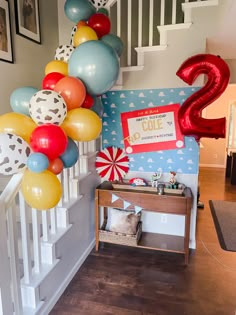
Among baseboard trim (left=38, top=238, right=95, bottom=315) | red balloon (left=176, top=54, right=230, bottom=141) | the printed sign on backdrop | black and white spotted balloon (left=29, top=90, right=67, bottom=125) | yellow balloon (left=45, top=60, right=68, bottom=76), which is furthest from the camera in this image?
the printed sign on backdrop

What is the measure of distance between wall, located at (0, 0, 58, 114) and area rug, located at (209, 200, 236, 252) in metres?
2.77

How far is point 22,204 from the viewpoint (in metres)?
1.54

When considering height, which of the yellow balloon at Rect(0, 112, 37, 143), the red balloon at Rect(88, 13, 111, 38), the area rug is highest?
the red balloon at Rect(88, 13, 111, 38)

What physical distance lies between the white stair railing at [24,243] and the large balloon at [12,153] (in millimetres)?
181

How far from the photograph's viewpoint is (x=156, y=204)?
258 cm

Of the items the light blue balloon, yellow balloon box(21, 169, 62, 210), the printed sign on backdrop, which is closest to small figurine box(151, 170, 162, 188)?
the printed sign on backdrop

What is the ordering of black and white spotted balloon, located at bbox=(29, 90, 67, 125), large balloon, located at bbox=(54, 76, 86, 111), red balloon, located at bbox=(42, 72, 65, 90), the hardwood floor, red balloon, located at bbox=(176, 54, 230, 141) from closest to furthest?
black and white spotted balloon, located at bbox=(29, 90, 67, 125) → large balloon, located at bbox=(54, 76, 86, 111) → red balloon, located at bbox=(42, 72, 65, 90) → the hardwood floor → red balloon, located at bbox=(176, 54, 230, 141)

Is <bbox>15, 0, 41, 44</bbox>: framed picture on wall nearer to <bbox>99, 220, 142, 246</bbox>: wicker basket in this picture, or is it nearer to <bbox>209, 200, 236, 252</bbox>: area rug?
<bbox>99, 220, 142, 246</bbox>: wicker basket

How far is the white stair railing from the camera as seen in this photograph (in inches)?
52.3

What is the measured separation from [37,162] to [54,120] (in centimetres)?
25

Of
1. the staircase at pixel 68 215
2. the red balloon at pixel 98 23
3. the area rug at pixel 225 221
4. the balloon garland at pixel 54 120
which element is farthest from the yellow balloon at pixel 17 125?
the area rug at pixel 225 221

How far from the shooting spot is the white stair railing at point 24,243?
1329mm

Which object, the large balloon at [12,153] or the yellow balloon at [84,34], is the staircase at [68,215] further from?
the yellow balloon at [84,34]

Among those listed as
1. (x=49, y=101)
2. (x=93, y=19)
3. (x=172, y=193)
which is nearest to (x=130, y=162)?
(x=172, y=193)
